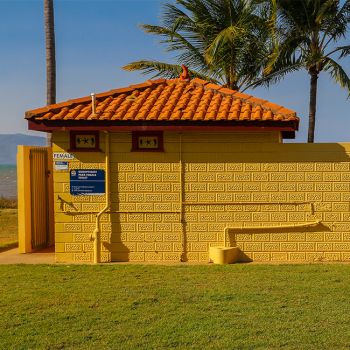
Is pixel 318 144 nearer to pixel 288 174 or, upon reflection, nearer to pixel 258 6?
pixel 288 174

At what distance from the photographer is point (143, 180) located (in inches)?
441

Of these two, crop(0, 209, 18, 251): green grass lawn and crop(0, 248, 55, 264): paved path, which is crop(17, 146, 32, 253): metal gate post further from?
crop(0, 209, 18, 251): green grass lawn

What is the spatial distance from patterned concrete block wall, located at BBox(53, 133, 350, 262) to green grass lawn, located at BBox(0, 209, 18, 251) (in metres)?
3.71

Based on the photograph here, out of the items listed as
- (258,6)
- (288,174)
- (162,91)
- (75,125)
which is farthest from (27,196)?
(258,6)

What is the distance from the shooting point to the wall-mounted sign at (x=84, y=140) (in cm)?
1121

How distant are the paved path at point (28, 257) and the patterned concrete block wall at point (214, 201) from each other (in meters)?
0.60

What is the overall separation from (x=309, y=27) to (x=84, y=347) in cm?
1500

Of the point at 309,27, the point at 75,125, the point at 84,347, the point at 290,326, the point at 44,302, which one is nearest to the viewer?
the point at 84,347

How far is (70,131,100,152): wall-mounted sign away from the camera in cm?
1121

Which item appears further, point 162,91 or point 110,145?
point 162,91

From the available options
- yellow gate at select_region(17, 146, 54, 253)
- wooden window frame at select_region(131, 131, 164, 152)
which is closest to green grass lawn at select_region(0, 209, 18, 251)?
yellow gate at select_region(17, 146, 54, 253)

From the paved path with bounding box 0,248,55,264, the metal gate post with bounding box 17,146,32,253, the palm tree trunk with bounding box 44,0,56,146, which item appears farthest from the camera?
the palm tree trunk with bounding box 44,0,56,146

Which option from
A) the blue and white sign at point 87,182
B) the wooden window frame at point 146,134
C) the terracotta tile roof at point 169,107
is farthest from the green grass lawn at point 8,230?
the wooden window frame at point 146,134

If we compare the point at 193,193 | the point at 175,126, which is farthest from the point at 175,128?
the point at 193,193
